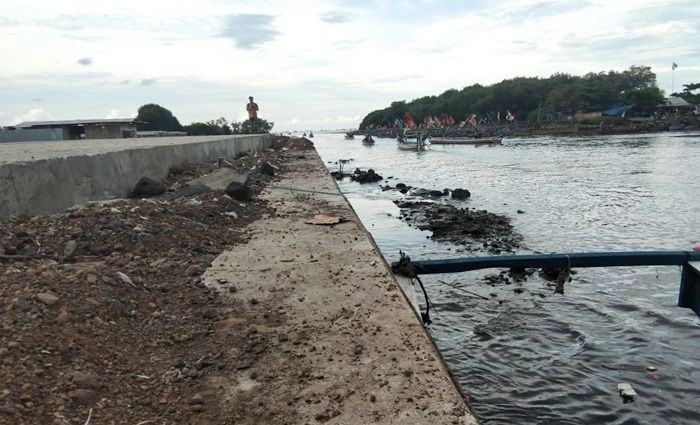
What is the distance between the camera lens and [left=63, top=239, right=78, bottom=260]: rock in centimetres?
440

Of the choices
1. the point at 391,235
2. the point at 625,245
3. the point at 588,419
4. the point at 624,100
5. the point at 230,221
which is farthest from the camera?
the point at 624,100

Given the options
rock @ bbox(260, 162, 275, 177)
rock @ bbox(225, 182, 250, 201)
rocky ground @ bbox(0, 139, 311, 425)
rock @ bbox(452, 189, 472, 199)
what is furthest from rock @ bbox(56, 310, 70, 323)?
rock @ bbox(452, 189, 472, 199)

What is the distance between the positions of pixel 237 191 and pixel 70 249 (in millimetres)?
4546

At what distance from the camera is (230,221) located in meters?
7.33

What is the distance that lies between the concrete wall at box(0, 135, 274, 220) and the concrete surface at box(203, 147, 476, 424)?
2.04 m

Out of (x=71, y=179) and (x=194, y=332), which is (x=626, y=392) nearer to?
(x=194, y=332)

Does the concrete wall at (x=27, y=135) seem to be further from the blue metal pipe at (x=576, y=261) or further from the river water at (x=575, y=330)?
the blue metal pipe at (x=576, y=261)

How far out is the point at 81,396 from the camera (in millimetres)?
2537

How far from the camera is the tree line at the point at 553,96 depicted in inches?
3748

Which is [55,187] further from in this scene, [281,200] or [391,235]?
[391,235]

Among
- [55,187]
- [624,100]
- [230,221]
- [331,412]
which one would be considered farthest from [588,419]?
[624,100]

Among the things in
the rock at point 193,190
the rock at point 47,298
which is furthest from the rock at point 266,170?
the rock at point 47,298

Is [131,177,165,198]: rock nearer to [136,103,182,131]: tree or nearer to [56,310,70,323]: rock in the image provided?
[56,310,70,323]: rock

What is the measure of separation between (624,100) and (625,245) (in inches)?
3754
